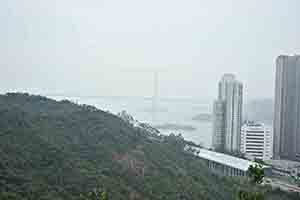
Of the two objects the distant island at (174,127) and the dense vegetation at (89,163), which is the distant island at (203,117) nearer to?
the distant island at (174,127)

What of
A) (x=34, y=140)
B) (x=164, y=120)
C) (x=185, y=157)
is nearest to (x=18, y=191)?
(x=34, y=140)

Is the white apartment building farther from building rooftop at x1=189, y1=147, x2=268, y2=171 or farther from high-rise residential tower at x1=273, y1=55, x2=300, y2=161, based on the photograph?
building rooftop at x1=189, y1=147, x2=268, y2=171

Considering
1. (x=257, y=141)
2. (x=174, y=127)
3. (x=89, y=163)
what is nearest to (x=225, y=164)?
(x=257, y=141)

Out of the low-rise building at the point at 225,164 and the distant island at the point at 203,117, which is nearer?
the low-rise building at the point at 225,164

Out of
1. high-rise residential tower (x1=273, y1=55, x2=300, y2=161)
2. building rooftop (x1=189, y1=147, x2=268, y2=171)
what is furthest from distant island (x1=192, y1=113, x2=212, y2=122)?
building rooftop (x1=189, y1=147, x2=268, y2=171)

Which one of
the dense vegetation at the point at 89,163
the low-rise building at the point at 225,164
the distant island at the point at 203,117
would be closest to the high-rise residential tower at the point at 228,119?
the distant island at the point at 203,117

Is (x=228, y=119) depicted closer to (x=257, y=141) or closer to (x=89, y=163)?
(x=257, y=141)
